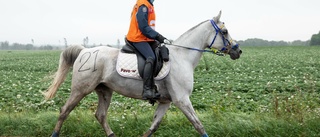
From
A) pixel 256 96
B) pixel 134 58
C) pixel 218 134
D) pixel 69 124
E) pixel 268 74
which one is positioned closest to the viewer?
pixel 134 58

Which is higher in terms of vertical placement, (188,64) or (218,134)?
(188,64)

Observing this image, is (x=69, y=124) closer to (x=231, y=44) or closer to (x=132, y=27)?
(x=132, y=27)

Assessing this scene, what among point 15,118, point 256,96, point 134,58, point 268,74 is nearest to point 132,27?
point 134,58

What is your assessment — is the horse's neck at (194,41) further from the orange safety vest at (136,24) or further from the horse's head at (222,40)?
the orange safety vest at (136,24)

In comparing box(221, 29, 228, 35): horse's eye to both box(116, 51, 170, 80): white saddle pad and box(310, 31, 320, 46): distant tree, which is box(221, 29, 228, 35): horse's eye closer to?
box(116, 51, 170, 80): white saddle pad

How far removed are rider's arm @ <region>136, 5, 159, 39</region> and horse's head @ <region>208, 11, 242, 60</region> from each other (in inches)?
44.9

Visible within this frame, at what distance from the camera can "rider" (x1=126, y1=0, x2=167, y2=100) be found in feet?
18.7

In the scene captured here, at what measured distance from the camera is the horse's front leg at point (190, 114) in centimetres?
561

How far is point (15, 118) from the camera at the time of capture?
24.6 ft

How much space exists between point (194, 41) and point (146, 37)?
95cm

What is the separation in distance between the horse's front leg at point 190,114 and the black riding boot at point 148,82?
432 mm

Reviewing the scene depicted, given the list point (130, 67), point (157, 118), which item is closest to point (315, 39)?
point (157, 118)

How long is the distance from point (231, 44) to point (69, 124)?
3.76m

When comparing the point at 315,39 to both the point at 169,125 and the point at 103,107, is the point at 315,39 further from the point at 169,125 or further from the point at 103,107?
the point at 103,107
